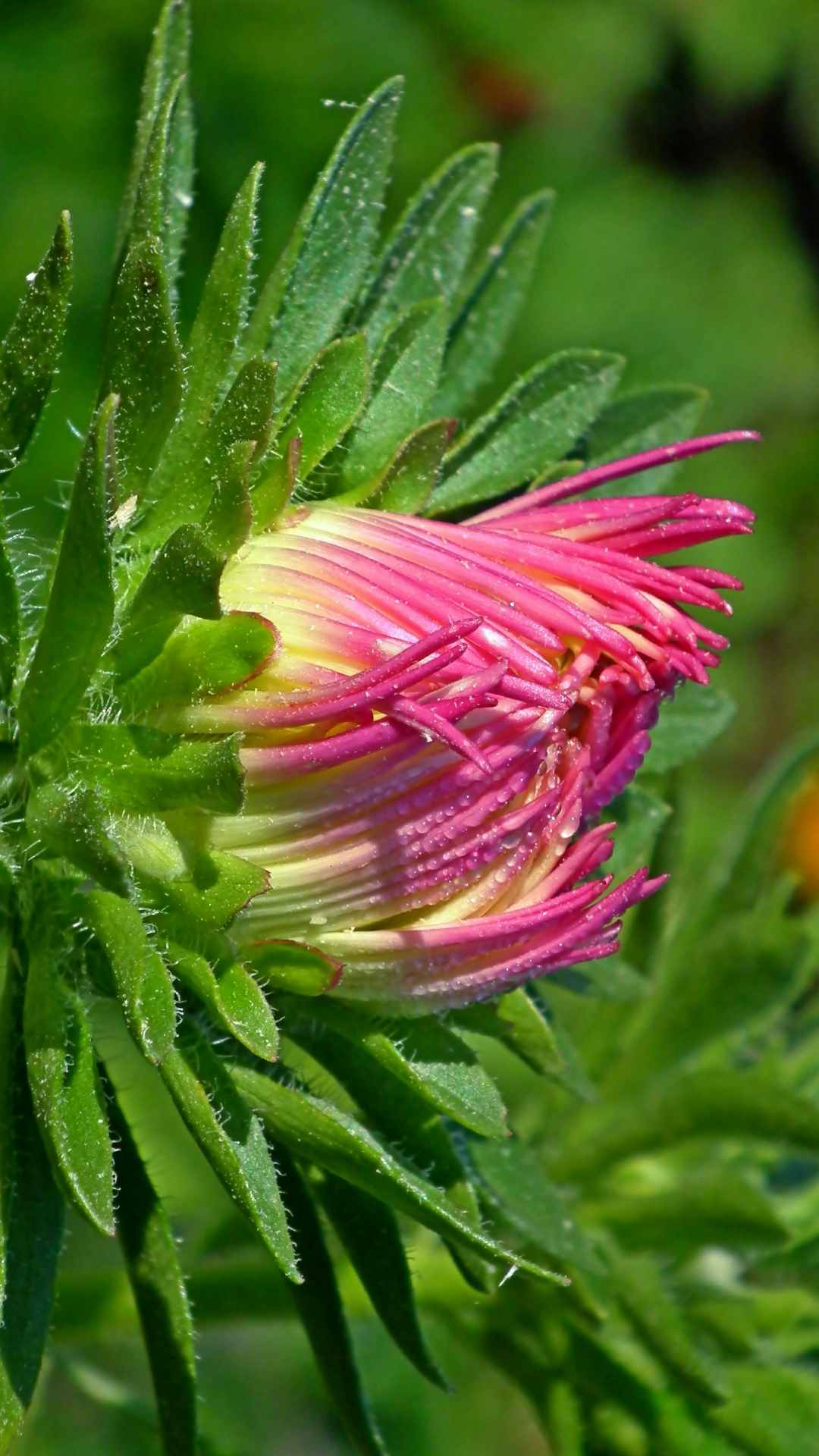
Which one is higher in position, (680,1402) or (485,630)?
(485,630)

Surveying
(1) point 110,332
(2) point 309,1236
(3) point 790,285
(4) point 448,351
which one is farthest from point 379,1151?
(3) point 790,285

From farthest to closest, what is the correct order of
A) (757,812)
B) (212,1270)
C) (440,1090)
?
(757,812), (212,1270), (440,1090)

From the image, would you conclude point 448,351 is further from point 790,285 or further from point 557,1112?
point 790,285

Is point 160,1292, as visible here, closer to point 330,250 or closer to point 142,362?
point 142,362

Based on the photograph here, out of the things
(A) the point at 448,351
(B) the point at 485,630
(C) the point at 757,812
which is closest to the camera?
(B) the point at 485,630

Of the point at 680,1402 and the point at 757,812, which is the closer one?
the point at 680,1402

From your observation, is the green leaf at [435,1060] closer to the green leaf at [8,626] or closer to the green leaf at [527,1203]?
the green leaf at [527,1203]

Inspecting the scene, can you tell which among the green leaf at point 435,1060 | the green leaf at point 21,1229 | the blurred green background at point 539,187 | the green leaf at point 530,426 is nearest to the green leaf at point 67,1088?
the green leaf at point 21,1229
